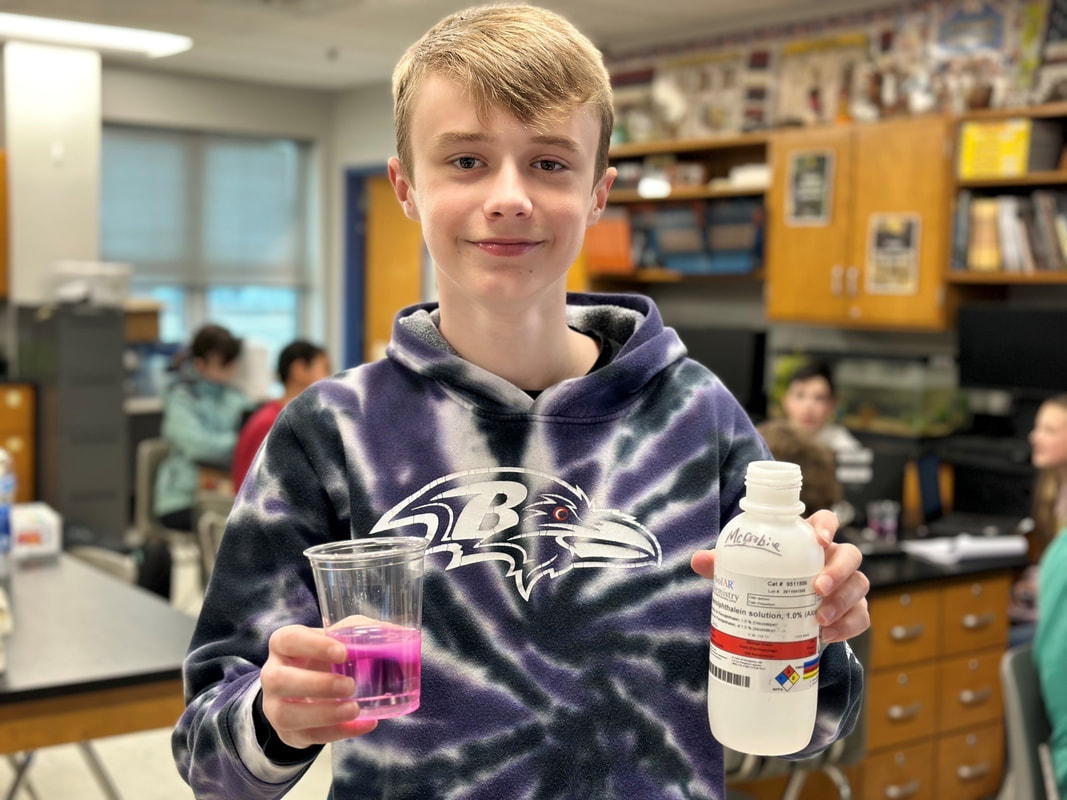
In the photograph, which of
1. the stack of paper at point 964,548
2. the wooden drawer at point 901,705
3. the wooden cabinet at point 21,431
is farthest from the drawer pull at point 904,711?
the wooden cabinet at point 21,431

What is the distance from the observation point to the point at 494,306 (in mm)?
1079

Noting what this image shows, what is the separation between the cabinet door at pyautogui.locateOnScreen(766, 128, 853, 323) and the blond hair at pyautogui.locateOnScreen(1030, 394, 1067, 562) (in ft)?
6.50

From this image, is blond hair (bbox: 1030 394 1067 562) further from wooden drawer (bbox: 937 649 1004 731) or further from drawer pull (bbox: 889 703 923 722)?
drawer pull (bbox: 889 703 923 722)

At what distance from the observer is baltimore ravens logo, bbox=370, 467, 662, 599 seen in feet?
3.47

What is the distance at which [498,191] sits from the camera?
3.29ft

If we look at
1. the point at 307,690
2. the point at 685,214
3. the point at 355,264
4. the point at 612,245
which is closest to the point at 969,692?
the point at 307,690

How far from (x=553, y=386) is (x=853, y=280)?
4.93 m

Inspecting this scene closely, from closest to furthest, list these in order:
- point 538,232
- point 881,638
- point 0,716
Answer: point 538,232 < point 0,716 < point 881,638

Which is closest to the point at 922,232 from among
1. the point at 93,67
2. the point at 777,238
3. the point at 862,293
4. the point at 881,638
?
the point at 862,293

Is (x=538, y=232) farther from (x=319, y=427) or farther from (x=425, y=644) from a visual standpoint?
(x=425, y=644)

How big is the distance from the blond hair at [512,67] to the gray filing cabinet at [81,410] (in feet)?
21.0

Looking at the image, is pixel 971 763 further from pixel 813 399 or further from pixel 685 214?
pixel 685 214

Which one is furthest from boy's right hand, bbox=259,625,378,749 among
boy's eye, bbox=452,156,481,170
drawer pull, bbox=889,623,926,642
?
drawer pull, bbox=889,623,926,642

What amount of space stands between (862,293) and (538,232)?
4.97 m
